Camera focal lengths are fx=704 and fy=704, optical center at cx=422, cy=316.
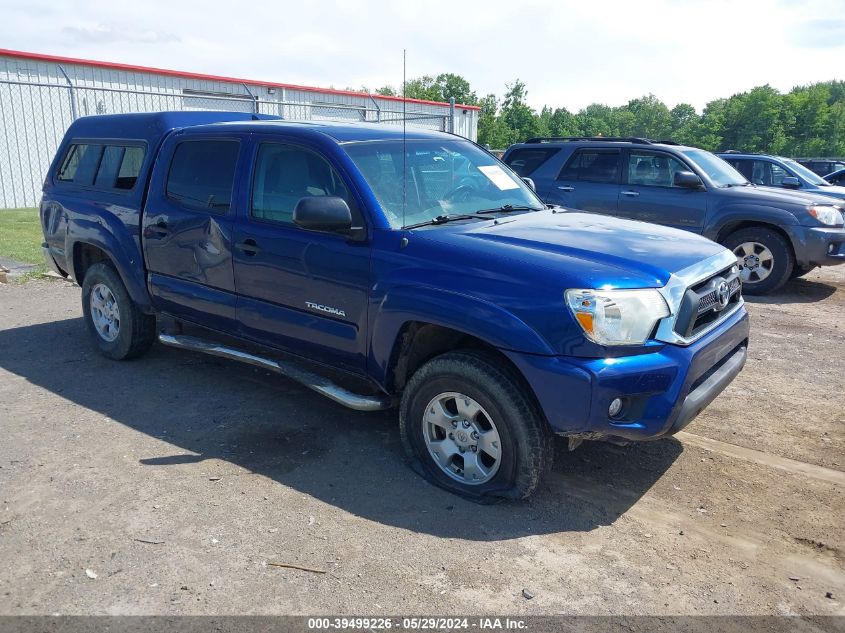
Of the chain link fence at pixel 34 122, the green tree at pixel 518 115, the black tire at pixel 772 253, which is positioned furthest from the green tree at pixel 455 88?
the black tire at pixel 772 253

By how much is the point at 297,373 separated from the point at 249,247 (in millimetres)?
868

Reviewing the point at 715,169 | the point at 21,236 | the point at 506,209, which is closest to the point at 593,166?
the point at 715,169

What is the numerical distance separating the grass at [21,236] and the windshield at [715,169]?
29.5 ft

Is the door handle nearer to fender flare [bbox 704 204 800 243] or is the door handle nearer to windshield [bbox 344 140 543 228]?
windshield [bbox 344 140 543 228]

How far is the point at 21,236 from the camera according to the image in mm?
11898

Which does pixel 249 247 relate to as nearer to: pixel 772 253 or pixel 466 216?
pixel 466 216

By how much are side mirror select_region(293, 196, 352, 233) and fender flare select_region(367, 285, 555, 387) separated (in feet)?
1.59

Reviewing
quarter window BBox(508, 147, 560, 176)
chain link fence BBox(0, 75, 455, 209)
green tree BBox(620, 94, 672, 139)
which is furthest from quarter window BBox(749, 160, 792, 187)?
green tree BBox(620, 94, 672, 139)

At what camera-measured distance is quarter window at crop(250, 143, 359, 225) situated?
4242 mm

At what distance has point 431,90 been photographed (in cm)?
3597

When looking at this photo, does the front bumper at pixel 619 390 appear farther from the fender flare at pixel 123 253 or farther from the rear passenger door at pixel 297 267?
the fender flare at pixel 123 253

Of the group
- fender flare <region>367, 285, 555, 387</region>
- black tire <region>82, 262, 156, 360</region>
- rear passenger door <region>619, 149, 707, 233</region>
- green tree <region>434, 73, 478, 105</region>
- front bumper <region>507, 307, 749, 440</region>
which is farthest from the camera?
green tree <region>434, 73, 478, 105</region>

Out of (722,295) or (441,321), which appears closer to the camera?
(441,321)

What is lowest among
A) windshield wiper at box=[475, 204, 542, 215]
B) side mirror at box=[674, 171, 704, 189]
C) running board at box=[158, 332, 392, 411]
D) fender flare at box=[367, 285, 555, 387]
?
running board at box=[158, 332, 392, 411]
